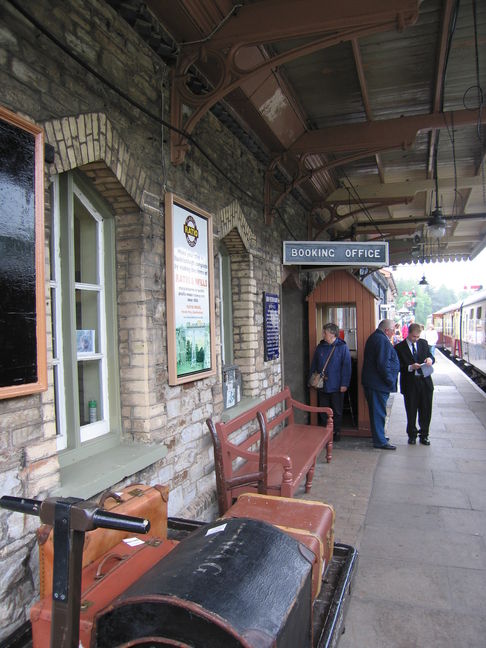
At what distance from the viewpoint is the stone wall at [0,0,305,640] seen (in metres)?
2.44

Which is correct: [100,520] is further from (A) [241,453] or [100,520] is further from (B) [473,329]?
(B) [473,329]

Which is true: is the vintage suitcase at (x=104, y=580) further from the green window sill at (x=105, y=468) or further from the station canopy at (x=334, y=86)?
the station canopy at (x=334, y=86)

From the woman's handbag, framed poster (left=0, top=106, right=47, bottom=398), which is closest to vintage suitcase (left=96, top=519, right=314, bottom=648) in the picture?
framed poster (left=0, top=106, right=47, bottom=398)

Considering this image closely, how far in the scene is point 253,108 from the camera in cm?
497

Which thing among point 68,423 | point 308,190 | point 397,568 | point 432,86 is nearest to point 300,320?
point 308,190

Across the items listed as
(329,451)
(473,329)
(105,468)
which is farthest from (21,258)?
(473,329)

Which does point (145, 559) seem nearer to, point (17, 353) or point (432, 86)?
point (17, 353)

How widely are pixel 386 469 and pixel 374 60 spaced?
4.74m

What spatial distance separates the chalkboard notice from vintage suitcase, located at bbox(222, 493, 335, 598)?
139 inches

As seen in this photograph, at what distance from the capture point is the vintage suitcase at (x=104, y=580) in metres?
1.88

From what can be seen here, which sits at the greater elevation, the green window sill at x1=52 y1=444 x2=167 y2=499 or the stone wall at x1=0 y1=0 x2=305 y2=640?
the stone wall at x1=0 y1=0 x2=305 y2=640

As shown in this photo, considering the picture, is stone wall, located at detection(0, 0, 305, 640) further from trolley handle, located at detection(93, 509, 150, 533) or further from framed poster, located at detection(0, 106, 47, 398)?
trolley handle, located at detection(93, 509, 150, 533)

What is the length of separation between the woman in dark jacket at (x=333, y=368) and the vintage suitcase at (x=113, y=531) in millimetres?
4907

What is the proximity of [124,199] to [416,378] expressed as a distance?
537cm
